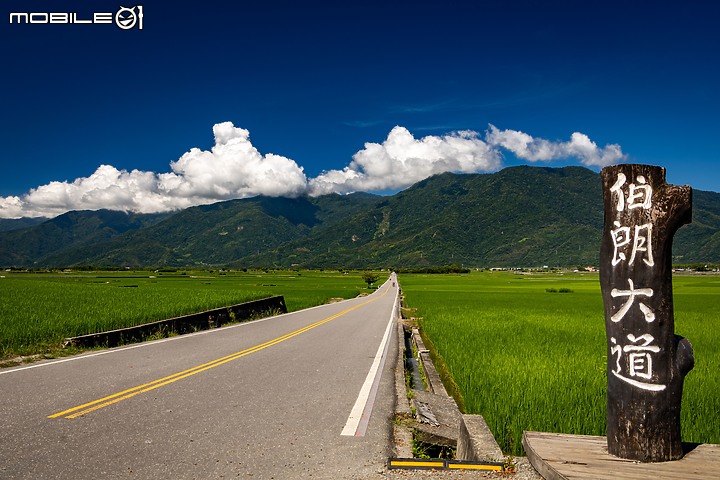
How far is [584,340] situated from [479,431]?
472 inches

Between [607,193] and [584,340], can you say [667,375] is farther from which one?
[584,340]

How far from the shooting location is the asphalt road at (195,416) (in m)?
4.55

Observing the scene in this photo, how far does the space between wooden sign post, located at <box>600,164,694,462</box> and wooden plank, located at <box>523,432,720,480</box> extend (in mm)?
150

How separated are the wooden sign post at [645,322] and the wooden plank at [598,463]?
0.49 ft

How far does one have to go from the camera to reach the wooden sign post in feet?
13.5

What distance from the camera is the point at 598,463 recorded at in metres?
4.01

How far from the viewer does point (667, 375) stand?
4090mm

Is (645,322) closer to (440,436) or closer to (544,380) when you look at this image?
(440,436)

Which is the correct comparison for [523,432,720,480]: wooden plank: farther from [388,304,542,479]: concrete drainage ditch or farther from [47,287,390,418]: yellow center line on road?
[47,287,390,418]: yellow center line on road

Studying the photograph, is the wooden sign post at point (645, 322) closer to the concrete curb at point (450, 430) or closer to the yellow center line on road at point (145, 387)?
the concrete curb at point (450, 430)

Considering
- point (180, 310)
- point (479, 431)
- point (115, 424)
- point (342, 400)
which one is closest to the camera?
point (479, 431)

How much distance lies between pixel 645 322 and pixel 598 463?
4.28 ft

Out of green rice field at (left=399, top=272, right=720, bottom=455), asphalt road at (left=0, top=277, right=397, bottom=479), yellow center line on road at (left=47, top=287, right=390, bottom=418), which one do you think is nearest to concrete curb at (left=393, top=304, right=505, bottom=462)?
asphalt road at (left=0, top=277, right=397, bottom=479)

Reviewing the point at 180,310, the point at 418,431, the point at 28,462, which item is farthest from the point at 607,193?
the point at 180,310
